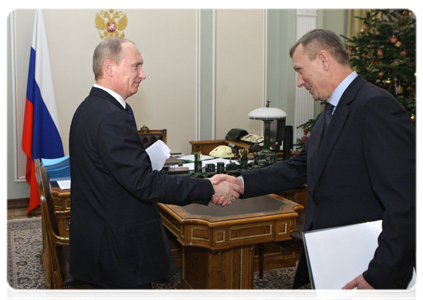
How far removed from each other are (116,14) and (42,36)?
1012mm

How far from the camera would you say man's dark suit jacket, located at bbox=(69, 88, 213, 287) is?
1.63m

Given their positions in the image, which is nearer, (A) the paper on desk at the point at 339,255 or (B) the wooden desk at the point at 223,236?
(A) the paper on desk at the point at 339,255

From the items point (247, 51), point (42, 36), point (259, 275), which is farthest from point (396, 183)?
point (247, 51)

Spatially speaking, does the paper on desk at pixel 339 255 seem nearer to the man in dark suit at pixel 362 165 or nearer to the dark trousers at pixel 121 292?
the man in dark suit at pixel 362 165

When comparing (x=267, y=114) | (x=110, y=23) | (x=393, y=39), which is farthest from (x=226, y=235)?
(x=110, y=23)

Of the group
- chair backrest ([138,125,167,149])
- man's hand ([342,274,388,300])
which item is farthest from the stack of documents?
man's hand ([342,274,388,300])

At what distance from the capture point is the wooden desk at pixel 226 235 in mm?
2184

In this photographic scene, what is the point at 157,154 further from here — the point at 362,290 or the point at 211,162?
the point at 211,162

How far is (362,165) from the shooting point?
1.43 meters

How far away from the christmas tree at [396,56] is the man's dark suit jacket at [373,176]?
3.89 metres

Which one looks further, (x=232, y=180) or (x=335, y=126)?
(x=232, y=180)

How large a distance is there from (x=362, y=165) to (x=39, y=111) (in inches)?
177

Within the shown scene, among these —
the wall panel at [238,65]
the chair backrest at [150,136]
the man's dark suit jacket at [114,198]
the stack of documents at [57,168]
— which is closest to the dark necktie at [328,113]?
the man's dark suit jacket at [114,198]

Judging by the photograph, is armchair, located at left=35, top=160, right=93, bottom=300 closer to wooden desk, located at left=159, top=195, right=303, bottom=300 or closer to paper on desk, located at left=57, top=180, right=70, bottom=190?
paper on desk, located at left=57, top=180, right=70, bottom=190
